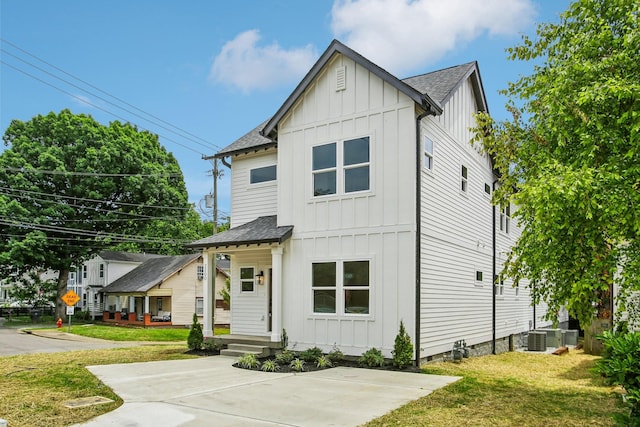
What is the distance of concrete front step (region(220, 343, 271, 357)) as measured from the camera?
1387cm

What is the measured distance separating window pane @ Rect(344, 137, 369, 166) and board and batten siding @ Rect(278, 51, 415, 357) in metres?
0.17

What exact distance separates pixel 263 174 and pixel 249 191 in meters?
0.82

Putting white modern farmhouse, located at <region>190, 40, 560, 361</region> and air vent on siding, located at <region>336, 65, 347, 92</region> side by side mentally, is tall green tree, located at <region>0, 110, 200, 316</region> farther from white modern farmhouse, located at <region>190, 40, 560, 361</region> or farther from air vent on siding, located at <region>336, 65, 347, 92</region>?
air vent on siding, located at <region>336, 65, 347, 92</region>

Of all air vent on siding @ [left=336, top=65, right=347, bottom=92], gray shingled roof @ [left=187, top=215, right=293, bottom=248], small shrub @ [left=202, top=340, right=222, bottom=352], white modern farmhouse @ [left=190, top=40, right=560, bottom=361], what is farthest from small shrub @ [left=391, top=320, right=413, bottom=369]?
air vent on siding @ [left=336, top=65, right=347, bottom=92]

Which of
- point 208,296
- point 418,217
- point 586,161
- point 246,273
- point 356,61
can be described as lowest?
point 208,296

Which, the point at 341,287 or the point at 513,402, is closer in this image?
the point at 513,402

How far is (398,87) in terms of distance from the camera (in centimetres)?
1266

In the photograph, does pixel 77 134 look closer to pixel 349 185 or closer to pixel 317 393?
pixel 349 185

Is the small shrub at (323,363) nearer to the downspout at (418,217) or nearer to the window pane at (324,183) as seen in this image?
the downspout at (418,217)

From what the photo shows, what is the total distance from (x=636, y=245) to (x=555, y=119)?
2473 millimetres

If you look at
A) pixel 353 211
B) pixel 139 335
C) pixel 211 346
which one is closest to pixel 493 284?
pixel 353 211

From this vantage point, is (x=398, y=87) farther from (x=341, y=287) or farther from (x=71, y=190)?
(x=71, y=190)

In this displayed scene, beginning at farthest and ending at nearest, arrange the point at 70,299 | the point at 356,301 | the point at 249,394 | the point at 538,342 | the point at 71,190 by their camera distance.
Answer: the point at 71,190
the point at 70,299
the point at 538,342
the point at 356,301
the point at 249,394

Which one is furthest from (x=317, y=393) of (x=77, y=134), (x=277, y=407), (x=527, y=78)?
(x=77, y=134)
